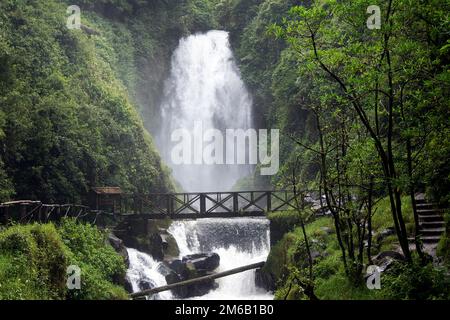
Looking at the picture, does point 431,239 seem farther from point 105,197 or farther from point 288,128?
point 288,128

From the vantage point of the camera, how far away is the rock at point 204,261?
76.9 ft

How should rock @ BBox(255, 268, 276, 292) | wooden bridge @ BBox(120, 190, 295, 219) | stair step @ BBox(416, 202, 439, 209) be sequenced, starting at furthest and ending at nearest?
1. wooden bridge @ BBox(120, 190, 295, 219)
2. rock @ BBox(255, 268, 276, 292)
3. stair step @ BBox(416, 202, 439, 209)

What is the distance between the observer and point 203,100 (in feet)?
141

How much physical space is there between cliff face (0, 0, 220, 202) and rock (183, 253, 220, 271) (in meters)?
4.48

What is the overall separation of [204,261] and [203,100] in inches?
820

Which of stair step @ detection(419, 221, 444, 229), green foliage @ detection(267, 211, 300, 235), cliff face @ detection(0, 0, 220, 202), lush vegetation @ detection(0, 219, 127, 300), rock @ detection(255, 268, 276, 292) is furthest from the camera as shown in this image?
green foliage @ detection(267, 211, 300, 235)

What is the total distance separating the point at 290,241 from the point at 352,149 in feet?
28.8

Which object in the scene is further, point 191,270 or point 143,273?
point 191,270

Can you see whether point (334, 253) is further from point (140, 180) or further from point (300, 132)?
point (300, 132)

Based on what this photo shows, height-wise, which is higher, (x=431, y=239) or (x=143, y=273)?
(x=431, y=239)

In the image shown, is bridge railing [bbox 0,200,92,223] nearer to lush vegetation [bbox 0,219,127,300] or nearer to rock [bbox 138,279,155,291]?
lush vegetation [bbox 0,219,127,300]

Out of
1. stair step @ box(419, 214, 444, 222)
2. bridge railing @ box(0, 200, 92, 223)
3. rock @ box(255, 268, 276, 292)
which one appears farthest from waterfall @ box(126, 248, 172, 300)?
stair step @ box(419, 214, 444, 222)

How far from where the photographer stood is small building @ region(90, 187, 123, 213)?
910 inches

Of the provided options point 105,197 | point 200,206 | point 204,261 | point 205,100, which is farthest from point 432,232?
point 205,100
